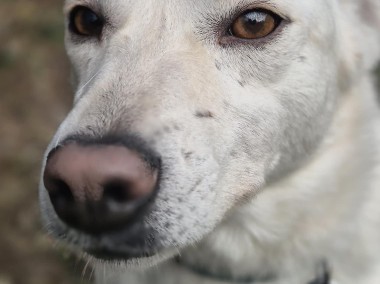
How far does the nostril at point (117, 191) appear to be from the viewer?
1849 mm

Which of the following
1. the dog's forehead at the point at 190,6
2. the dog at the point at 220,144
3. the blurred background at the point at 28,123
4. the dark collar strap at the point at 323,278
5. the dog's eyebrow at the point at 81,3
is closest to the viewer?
the dog at the point at 220,144

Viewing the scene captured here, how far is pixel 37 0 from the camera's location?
622 centimetres

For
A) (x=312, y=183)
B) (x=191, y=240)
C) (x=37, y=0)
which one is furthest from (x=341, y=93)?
(x=37, y=0)

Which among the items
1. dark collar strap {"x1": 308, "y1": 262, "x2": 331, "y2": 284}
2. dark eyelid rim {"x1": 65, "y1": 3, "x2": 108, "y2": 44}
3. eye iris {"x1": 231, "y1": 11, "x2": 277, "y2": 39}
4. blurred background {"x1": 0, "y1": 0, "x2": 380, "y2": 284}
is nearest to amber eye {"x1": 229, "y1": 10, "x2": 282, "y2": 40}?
eye iris {"x1": 231, "y1": 11, "x2": 277, "y2": 39}

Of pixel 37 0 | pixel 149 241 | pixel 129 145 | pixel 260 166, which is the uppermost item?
pixel 37 0

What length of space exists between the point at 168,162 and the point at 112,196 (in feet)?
0.78

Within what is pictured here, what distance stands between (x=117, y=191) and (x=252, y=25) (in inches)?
34.6

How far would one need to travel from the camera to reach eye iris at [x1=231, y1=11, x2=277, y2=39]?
244 cm

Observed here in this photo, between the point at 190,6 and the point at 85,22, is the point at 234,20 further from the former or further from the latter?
the point at 85,22

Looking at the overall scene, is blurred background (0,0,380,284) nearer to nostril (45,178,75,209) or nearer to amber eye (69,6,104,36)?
amber eye (69,6,104,36)

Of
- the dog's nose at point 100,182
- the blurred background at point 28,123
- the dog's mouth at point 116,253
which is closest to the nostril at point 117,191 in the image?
the dog's nose at point 100,182

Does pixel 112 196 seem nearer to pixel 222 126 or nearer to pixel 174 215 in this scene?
pixel 174 215

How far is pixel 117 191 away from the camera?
187cm

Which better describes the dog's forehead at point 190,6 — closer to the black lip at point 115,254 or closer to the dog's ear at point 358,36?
the dog's ear at point 358,36
